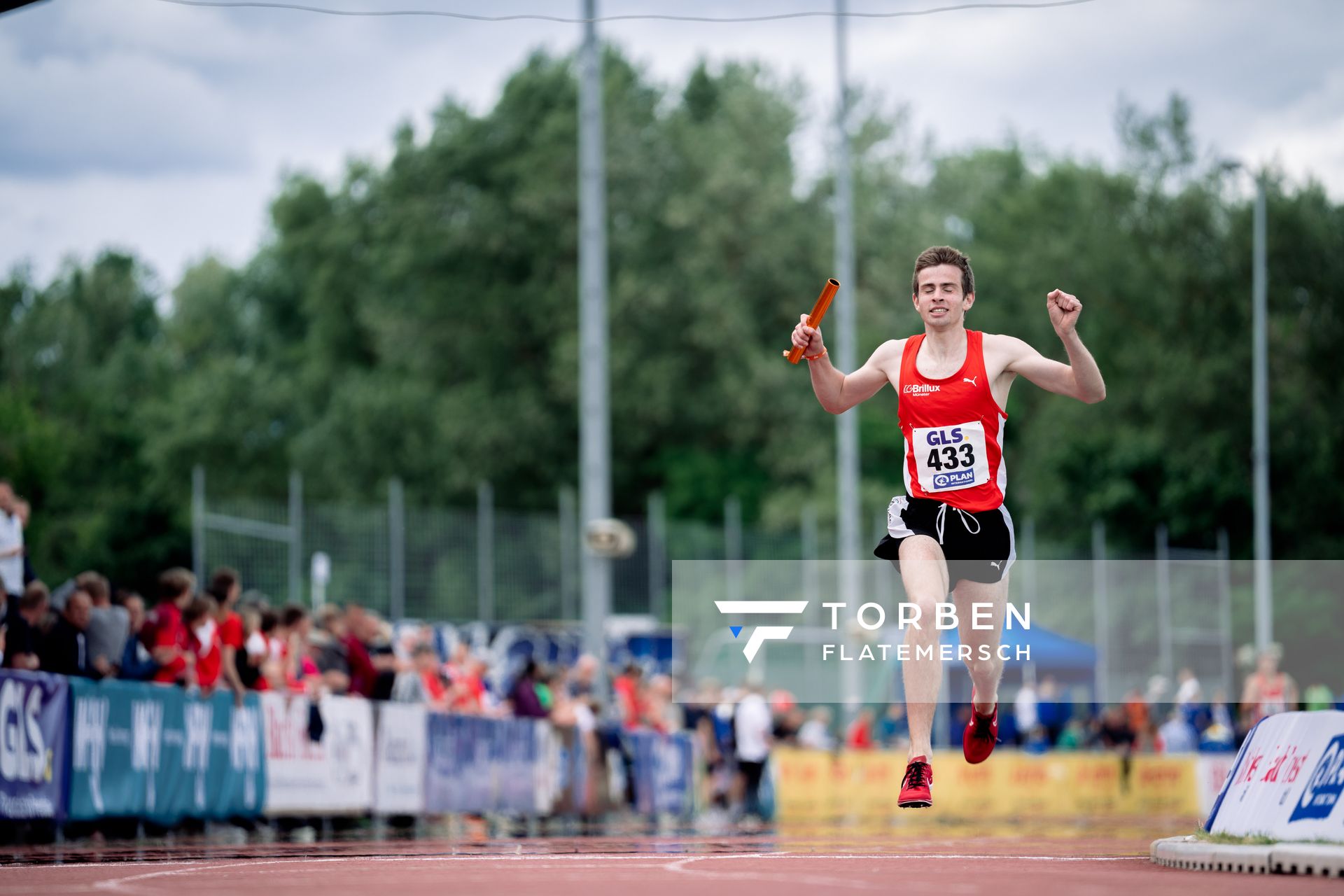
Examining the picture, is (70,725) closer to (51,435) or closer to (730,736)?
(730,736)

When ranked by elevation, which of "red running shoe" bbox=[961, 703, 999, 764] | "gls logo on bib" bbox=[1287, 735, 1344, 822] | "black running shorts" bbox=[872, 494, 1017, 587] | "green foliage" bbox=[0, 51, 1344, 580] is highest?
"green foliage" bbox=[0, 51, 1344, 580]

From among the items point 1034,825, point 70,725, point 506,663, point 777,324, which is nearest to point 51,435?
Answer: point 777,324

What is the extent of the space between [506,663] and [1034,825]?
9.99 meters

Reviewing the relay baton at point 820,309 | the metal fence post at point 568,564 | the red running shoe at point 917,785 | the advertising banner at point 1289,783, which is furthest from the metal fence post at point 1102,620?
the relay baton at point 820,309

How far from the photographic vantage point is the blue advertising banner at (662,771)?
25719 millimetres

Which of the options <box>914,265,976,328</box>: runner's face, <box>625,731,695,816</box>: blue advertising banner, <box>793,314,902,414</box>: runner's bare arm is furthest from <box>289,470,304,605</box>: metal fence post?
<box>914,265,976,328</box>: runner's face

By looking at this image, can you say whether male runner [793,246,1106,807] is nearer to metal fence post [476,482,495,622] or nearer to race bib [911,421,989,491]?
race bib [911,421,989,491]

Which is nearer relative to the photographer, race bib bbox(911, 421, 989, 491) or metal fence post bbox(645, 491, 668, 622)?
race bib bbox(911, 421, 989, 491)

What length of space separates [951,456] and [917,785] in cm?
154

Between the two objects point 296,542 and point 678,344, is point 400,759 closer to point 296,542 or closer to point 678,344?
point 296,542

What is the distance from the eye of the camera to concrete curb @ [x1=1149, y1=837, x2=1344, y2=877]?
8.27 m

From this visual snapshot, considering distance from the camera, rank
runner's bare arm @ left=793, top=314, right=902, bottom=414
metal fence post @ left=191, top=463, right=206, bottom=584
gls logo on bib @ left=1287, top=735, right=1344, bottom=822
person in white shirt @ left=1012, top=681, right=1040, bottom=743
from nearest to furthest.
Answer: gls logo on bib @ left=1287, top=735, right=1344, bottom=822, runner's bare arm @ left=793, top=314, right=902, bottom=414, metal fence post @ left=191, top=463, right=206, bottom=584, person in white shirt @ left=1012, top=681, right=1040, bottom=743

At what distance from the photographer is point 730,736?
93.2 ft

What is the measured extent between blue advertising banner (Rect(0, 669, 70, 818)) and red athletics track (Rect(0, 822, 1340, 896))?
3.38ft
